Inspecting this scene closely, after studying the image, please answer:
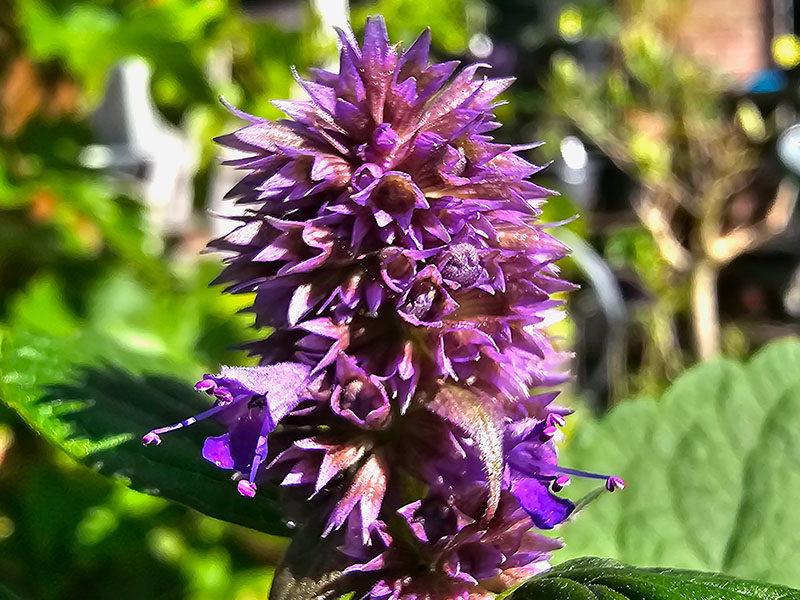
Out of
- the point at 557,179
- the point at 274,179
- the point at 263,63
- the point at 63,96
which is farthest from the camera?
the point at 557,179

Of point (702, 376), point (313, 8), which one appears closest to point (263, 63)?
point (313, 8)

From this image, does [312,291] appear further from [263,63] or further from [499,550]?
[263,63]

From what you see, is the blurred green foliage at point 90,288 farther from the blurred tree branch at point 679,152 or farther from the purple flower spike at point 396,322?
the blurred tree branch at point 679,152

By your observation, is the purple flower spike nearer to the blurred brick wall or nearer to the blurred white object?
the blurred white object

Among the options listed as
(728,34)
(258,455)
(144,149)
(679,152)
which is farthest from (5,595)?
(728,34)

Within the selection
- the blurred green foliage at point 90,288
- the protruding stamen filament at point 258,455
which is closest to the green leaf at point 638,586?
the protruding stamen filament at point 258,455
